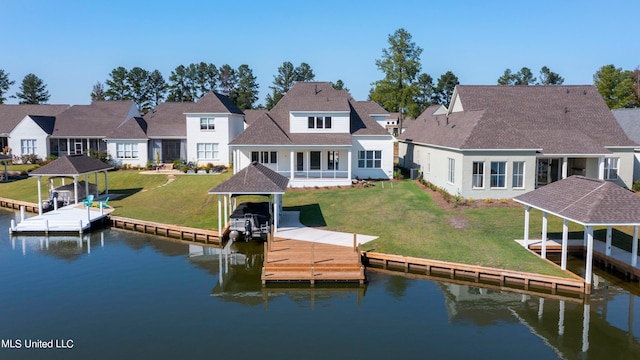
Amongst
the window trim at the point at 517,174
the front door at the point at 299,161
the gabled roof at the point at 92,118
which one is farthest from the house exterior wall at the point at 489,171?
the gabled roof at the point at 92,118

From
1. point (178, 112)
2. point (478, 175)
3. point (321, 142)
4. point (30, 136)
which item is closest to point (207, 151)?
point (178, 112)

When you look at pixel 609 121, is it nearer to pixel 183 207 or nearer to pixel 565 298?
pixel 565 298

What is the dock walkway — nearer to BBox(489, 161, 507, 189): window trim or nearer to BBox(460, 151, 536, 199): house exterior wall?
BBox(460, 151, 536, 199): house exterior wall

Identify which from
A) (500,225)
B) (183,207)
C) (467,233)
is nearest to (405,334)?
(467,233)

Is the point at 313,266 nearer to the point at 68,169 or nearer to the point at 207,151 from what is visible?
the point at 68,169

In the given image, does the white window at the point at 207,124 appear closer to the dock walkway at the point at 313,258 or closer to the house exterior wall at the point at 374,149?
the house exterior wall at the point at 374,149

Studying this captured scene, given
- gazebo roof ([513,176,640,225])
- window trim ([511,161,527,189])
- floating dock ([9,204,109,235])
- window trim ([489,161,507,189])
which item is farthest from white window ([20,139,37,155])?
gazebo roof ([513,176,640,225])
